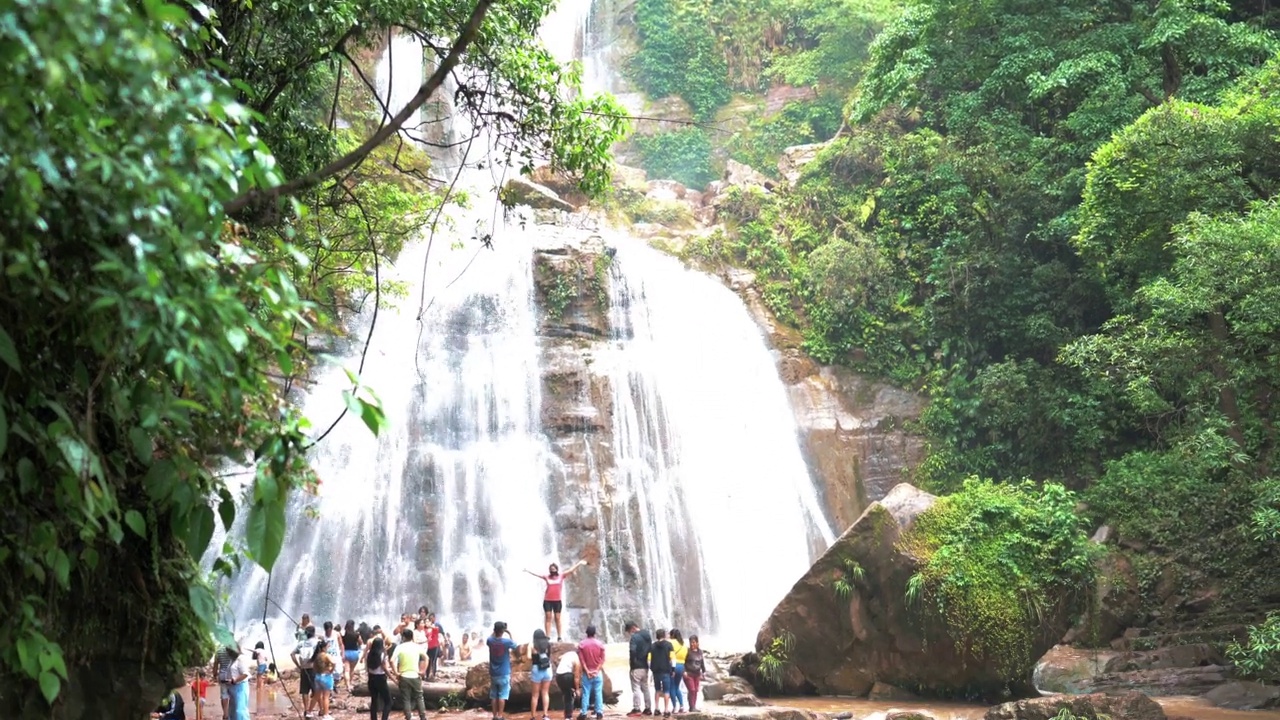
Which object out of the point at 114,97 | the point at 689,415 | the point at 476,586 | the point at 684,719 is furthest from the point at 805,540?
the point at 114,97

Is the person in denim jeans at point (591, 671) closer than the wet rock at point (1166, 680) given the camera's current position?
Yes

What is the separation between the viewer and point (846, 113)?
30.4m

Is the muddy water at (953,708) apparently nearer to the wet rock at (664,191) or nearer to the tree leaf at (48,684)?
the tree leaf at (48,684)

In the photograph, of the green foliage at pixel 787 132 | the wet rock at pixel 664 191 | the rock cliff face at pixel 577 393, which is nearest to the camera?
the rock cliff face at pixel 577 393

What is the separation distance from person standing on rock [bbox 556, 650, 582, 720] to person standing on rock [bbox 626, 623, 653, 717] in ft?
2.16

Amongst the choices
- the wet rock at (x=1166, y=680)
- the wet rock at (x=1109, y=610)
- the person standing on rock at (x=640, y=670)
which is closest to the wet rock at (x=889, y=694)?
the wet rock at (x=1166, y=680)

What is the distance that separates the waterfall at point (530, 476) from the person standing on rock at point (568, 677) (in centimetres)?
745

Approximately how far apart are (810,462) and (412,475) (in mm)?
8568

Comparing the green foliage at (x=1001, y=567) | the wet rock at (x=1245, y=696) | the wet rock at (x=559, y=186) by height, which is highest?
the wet rock at (x=559, y=186)

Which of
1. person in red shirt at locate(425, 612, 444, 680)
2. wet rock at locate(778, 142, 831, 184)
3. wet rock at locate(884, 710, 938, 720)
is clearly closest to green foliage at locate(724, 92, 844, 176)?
wet rock at locate(778, 142, 831, 184)

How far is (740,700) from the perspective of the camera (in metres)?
15.0

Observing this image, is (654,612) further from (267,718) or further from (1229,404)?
(1229,404)

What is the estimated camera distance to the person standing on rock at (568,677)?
12930mm

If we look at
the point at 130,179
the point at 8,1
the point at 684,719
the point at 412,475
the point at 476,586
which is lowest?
the point at 684,719
